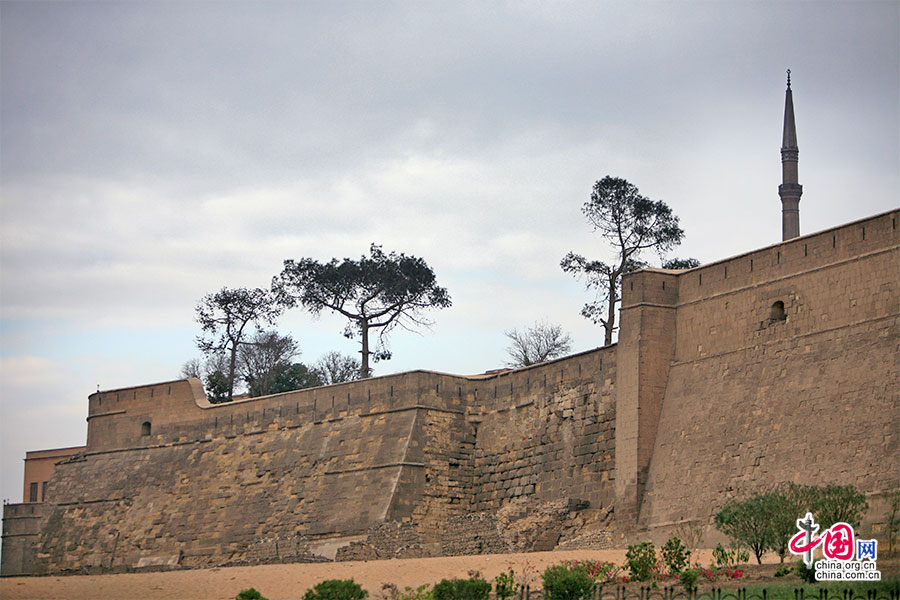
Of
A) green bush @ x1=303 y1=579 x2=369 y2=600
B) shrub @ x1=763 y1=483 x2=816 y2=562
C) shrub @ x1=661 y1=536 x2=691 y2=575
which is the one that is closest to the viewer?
green bush @ x1=303 y1=579 x2=369 y2=600

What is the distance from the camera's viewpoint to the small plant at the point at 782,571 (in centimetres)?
2028

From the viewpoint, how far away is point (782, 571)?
66.8ft

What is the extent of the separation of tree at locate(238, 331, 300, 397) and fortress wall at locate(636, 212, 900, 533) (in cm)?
3150

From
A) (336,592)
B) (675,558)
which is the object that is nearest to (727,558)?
(675,558)

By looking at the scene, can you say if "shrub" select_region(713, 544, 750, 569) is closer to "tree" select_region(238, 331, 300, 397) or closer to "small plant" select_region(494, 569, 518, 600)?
"small plant" select_region(494, 569, 518, 600)

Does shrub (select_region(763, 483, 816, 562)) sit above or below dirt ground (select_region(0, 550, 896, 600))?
above

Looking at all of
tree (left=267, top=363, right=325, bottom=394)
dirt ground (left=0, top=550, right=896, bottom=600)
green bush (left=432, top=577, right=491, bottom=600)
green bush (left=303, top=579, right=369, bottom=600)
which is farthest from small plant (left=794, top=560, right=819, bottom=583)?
tree (left=267, top=363, right=325, bottom=394)

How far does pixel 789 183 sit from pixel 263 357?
23.4m

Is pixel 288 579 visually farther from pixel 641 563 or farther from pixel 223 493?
pixel 223 493

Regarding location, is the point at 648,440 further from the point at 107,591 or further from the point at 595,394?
the point at 107,591

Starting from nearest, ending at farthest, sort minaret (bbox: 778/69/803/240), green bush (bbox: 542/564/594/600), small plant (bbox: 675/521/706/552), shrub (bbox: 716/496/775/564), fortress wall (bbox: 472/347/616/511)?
green bush (bbox: 542/564/594/600), shrub (bbox: 716/496/775/564), small plant (bbox: 675/521/706/552), fortress wall (bbox: 472/347/616/511), minaret (bbox: 778/69/803/240)

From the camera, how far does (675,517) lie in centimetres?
2653

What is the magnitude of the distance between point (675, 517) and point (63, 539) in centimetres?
2024

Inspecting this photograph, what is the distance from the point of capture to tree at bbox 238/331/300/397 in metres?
58.2
